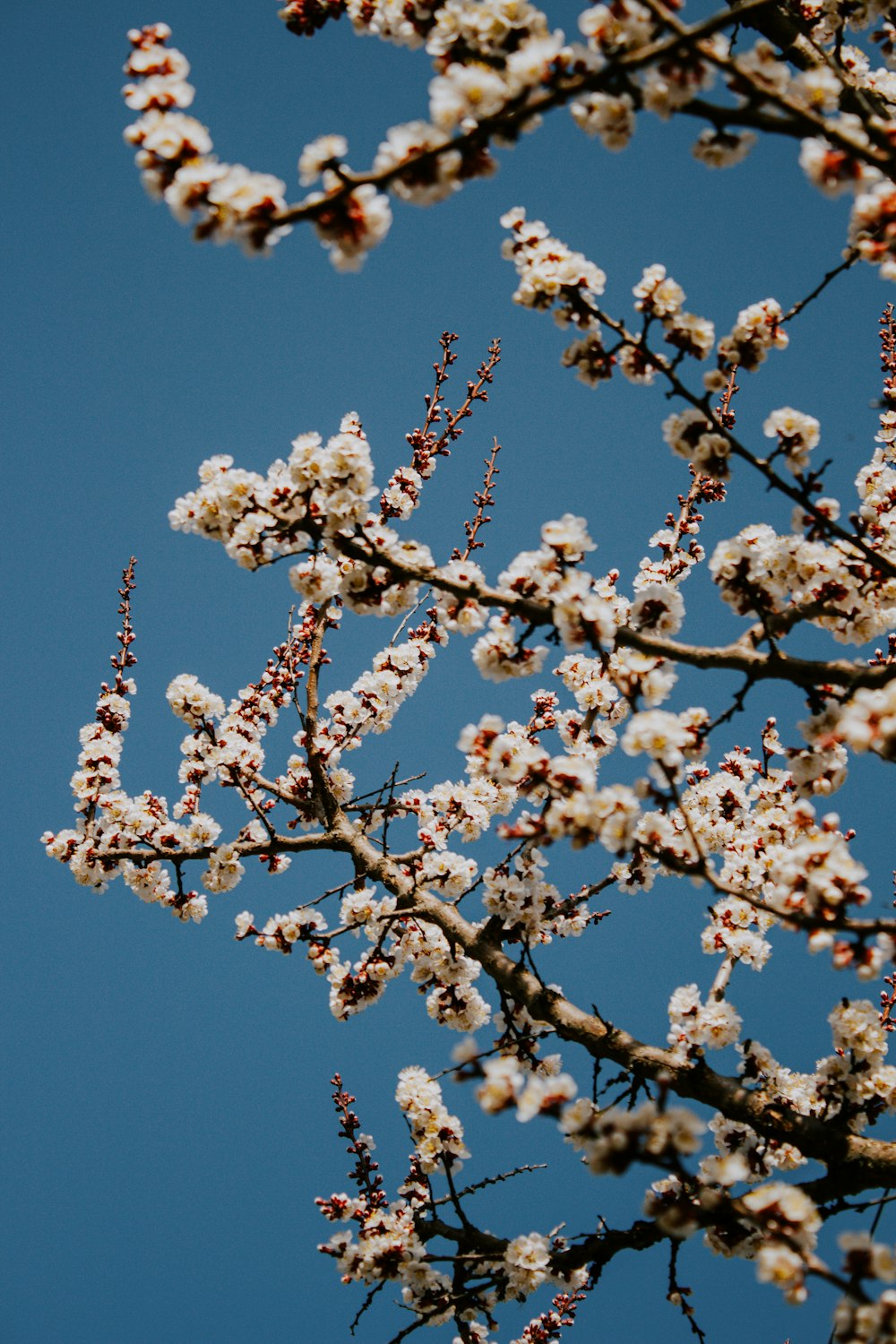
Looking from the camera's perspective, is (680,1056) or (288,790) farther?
(288,790)

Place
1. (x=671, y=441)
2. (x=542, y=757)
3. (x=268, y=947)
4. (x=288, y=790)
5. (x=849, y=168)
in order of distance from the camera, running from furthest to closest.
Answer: (x=288, y=790) < (x=268, y=947) < (x=671, y=441) < (x=542, y=757) < (x=849, y=168)

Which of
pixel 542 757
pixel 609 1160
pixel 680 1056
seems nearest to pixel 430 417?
pixel 542 757

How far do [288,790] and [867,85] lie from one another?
6836 millimetres

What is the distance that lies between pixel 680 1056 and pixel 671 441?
127 inches

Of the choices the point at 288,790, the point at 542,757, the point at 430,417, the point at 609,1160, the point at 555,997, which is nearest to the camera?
the point at 609,1160

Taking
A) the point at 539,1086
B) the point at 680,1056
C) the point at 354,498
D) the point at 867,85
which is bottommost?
the point at 539,1086

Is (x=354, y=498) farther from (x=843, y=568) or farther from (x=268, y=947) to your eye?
(x=268, y=947)

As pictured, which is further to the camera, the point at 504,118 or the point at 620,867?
the point at 620,867

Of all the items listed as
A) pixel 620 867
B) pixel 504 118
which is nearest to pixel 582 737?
pixel 620 867

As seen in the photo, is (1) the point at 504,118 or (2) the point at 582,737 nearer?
(1) the point at 504,118

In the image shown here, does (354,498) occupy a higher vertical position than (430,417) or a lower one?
lower

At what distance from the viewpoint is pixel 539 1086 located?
3.04m

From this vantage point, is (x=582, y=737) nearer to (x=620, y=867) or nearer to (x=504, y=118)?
(x=620, y=867)

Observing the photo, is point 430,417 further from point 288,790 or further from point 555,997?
point 555,997
